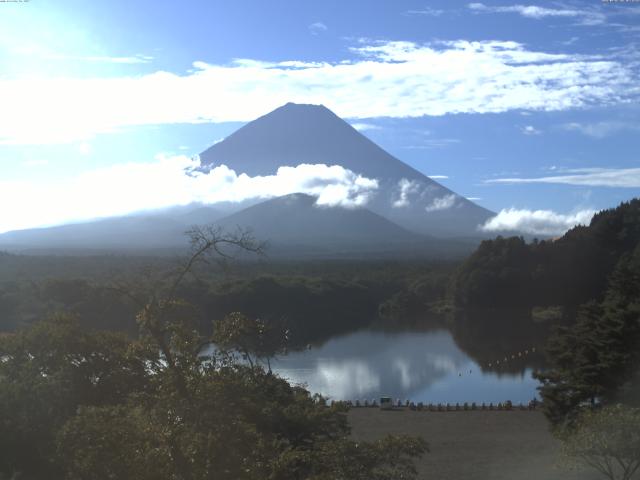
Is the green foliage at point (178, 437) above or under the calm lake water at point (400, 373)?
above

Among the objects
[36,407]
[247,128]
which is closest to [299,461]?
[36,407]

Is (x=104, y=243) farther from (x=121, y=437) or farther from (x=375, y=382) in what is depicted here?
(x=121, y=437)

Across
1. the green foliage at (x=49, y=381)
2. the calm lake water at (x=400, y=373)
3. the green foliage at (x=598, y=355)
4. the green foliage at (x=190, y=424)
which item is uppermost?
the green foliage at (x=190, y=424)

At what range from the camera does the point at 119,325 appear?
1972 cm

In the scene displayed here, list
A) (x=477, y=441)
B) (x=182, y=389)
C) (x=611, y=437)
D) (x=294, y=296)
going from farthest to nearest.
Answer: (x=294, y=296)
(x=477, y=441)
(x=611, y=437)
(x=182, y=389)

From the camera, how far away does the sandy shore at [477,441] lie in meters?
9.19

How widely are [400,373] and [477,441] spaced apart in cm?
857

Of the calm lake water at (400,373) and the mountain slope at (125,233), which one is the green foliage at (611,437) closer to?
the calm lake water at (400,373)

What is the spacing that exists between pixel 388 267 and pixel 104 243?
4768 centimetres

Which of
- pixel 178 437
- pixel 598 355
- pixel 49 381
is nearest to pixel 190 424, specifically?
pixel 178 437

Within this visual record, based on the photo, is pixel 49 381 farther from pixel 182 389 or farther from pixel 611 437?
pixel 611 437

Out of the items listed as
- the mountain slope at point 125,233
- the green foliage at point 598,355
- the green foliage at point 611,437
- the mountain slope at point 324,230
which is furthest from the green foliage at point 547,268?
the mountain slope at point 125,233

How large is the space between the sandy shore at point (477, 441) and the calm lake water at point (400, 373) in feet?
7.04

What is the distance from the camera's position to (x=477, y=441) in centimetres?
1106
